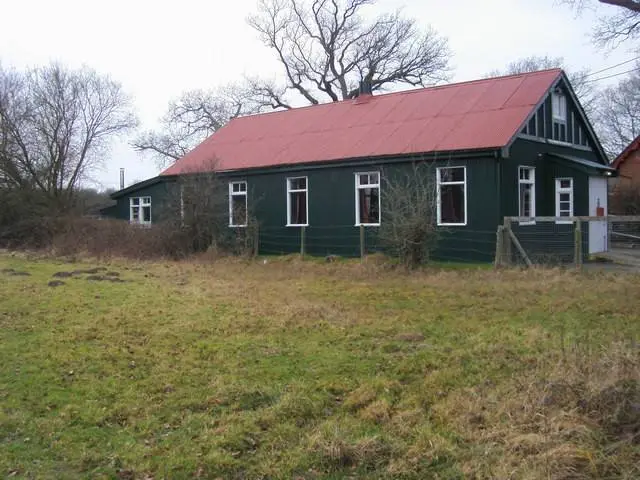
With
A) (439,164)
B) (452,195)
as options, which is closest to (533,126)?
(439,164)

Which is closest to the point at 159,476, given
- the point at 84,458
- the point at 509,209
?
the point at 84,458

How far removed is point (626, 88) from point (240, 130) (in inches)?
1490

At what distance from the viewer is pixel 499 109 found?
753 inches

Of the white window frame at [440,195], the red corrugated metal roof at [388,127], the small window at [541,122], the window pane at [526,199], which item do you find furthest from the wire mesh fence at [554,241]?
the small window at [541,122]

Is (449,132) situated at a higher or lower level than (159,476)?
higher

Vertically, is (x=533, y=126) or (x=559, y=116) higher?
(x=559, y=116)

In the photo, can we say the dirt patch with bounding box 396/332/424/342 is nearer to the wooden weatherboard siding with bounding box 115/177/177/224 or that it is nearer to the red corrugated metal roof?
the red corrugated metal roof

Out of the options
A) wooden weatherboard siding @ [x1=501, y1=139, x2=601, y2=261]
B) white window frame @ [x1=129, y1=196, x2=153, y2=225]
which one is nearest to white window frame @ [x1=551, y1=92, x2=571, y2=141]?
wooden weatherboard siding @ [x1=501, y1=139, x2=601, y2=261]

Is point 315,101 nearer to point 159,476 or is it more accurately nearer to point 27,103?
point 27,103

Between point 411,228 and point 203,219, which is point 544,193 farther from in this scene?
point 203,219

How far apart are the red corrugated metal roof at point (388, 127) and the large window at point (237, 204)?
29.3 inches

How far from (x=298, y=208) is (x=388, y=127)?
413cm

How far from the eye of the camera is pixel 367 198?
66.9 ft

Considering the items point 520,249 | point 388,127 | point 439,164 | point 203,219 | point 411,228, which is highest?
point 388,127
